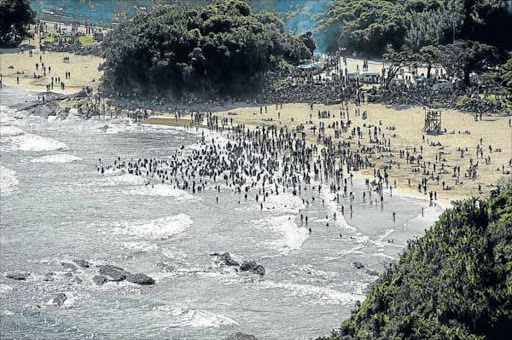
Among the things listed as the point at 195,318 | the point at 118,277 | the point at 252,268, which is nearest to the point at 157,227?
the point at 118,277

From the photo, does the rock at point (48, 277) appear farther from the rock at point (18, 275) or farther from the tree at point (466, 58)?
the tree at point (466, 58)

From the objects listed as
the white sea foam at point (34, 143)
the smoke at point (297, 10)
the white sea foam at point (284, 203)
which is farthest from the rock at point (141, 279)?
the smoke at point (297, 10)

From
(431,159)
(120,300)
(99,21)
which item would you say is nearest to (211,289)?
(120,300)

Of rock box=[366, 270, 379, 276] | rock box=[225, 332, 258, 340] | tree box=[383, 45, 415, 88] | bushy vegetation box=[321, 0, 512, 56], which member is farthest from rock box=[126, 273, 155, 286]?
bushy vegetation box=[321, 0, 512, 56]

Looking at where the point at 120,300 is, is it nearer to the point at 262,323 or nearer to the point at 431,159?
the point at 262,323

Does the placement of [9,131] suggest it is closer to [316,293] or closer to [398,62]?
[398,62]

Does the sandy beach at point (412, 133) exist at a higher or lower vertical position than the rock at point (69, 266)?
higher
